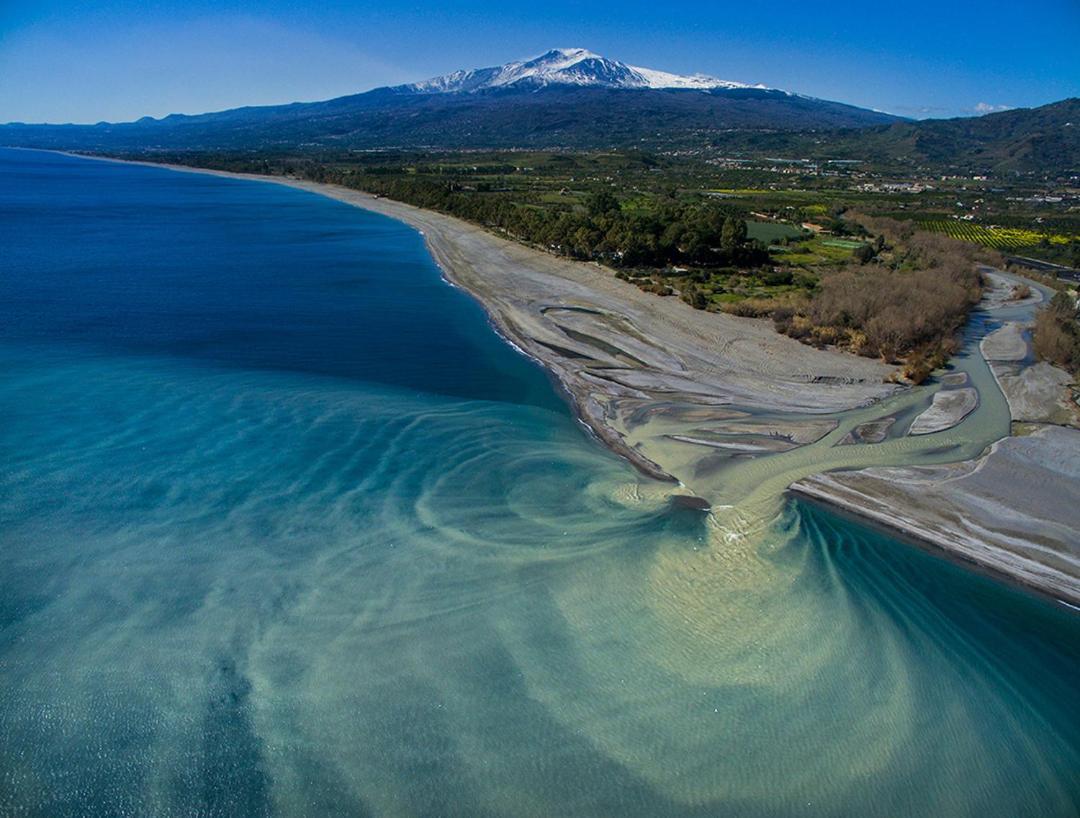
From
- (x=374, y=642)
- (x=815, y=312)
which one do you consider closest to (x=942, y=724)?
(x=374, y=642)

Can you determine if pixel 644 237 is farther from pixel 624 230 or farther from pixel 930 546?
pixel 930 546

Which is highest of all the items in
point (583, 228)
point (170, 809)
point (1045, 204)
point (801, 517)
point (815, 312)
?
point (1045, 204)

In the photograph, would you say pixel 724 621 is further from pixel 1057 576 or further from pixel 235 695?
pixel 235 695

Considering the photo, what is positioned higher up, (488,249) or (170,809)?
(488,249)

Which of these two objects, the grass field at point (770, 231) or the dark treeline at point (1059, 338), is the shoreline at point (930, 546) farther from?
the grass field at point (770, 231)

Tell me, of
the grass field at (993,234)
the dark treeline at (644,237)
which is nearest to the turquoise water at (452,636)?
the dark treeline at (644,237)

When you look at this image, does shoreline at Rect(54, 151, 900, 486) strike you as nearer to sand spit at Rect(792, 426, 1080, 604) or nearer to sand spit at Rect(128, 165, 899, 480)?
sand spit at Rect(128, 165, 899, 480)
